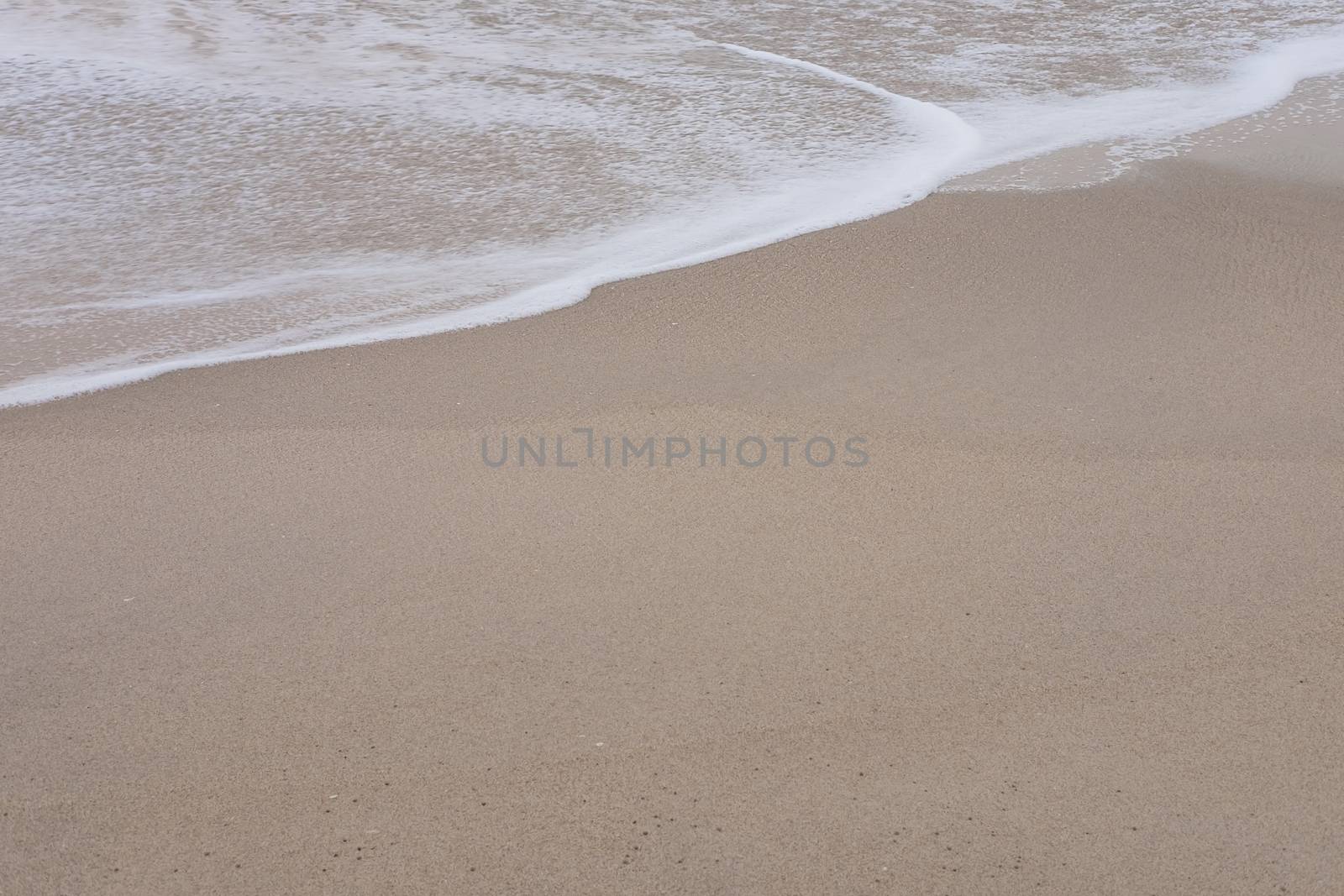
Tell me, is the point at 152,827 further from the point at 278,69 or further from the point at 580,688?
the point at 278,69

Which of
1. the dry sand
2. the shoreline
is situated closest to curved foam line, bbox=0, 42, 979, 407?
the shoreline

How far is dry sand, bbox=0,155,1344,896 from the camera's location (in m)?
2.15

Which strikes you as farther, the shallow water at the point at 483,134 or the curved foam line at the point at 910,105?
the curved foam line at the point at 910,105

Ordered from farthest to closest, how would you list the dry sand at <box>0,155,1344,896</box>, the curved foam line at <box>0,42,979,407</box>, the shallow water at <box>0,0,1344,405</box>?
1. the shallow water at <box>0,0,1344,405</box>
2. the curved foam line at <box>0,42,979,407</box>
3. the dry sand at <box>0,155,1344,896</box>

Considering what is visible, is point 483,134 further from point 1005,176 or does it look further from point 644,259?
point 1005,176

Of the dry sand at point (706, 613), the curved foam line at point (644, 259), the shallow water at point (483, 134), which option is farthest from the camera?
the shallow water at point (483, 134)

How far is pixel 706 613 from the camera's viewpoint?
8.80ft

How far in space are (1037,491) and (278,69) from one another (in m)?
5.18

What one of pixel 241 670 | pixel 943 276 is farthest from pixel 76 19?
pixel 241 670

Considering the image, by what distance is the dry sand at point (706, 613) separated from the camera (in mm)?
2148

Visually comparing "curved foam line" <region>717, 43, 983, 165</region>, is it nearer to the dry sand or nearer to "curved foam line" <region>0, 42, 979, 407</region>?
"curved foam line" <region>0, 42, 979, 407</region>

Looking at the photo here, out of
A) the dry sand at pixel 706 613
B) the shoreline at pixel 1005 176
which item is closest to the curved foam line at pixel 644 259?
the shoreline at pixel 1005 176

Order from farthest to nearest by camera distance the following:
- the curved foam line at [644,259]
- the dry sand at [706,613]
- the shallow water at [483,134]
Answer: the shallow water at [483,134] → the curved foam line at [644,259] → the dry sand at [706,613]

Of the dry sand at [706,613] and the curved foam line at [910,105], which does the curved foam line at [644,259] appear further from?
the dry sand at [706,613]
